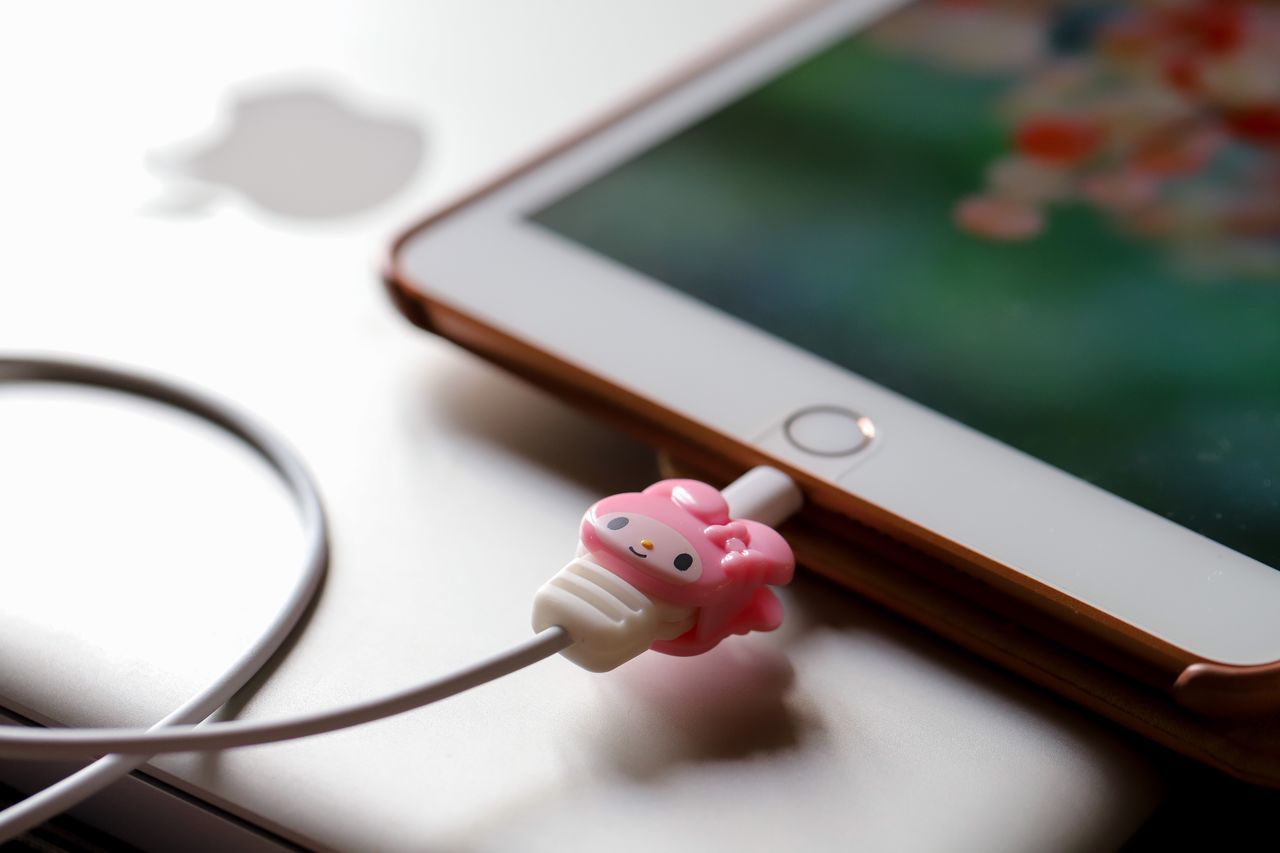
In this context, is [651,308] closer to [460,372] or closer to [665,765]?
[460,372]

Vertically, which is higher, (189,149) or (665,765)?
(189,149)

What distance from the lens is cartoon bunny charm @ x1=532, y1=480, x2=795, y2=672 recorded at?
407 mm

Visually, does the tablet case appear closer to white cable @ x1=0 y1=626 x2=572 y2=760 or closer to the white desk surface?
the white desk surface

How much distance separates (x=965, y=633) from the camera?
0.45 m

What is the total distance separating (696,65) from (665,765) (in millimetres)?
374

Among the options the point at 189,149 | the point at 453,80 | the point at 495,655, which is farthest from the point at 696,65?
the point at 495,655

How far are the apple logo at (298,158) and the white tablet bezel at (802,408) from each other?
0.31ft

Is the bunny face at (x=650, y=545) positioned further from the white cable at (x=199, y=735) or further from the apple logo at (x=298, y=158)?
the apple logo at (x=298, y=158)

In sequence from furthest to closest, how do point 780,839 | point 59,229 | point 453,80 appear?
1. point 453,80
2. point 59,229
3. point 780,839

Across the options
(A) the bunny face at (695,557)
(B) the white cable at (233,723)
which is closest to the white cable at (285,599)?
(B) the white cable at (233,723)

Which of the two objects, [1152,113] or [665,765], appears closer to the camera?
[665,765]

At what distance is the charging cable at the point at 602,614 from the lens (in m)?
0.37

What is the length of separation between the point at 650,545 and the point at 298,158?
347 millimetres

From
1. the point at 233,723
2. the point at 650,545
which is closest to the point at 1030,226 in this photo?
the point at 650,545
